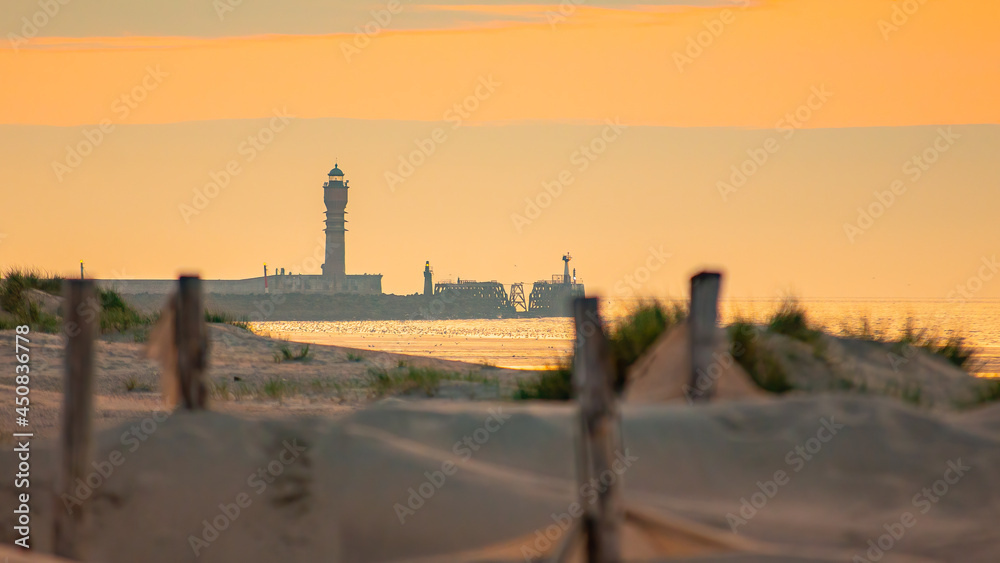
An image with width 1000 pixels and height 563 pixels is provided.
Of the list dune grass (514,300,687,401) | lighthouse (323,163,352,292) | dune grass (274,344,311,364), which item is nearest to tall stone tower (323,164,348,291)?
lighthouse (323,163,352,292)

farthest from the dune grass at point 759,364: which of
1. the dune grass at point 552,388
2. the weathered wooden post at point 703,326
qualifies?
the dune grass at point 552,388

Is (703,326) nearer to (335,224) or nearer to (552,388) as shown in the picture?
(552,388)

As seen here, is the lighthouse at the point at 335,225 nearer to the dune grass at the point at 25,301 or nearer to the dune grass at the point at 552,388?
the dune grass at the point at 25,301

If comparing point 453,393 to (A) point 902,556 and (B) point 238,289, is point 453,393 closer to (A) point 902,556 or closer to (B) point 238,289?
(A) point 902,556

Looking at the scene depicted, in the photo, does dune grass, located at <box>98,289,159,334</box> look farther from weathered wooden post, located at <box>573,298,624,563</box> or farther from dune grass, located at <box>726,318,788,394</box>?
weathered wooden post, located at <box>573,298,624,563</box>

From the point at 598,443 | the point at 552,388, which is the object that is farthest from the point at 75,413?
the point at 552,388

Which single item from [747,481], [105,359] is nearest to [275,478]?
[747,481]
